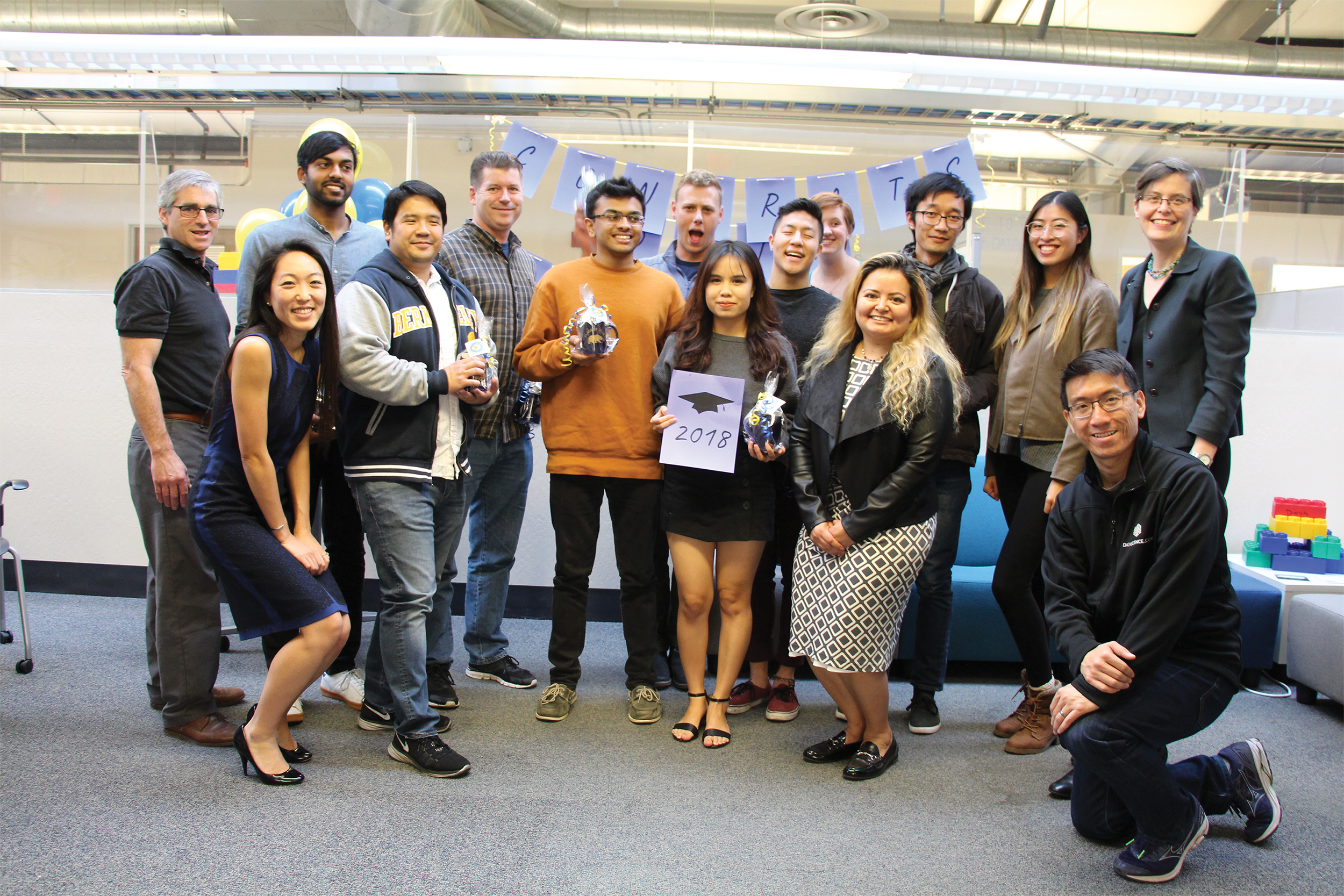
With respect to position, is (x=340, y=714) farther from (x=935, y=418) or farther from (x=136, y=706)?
(x=935, y=418)

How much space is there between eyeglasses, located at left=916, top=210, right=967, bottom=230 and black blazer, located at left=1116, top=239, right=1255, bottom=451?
581 mm

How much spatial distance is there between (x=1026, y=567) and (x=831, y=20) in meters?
4.69

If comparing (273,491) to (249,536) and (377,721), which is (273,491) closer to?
(249,536)

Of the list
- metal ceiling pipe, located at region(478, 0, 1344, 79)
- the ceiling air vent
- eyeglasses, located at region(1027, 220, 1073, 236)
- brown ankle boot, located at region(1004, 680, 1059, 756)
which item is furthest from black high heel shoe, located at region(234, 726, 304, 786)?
metal ceiling pipe, located at region(478, 0, 1344, 79)

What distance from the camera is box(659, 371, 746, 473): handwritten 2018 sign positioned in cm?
249

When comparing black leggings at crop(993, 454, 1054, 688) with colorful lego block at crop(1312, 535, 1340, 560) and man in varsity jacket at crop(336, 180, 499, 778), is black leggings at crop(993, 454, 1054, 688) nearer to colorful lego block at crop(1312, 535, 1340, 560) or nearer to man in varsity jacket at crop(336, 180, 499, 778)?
colorful lego block at crop(1312, 535, 1340, 560)

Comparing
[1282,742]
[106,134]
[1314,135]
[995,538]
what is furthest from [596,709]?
[1314,135]

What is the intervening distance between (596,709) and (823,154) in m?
3.21

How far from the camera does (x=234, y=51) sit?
372 centimetres

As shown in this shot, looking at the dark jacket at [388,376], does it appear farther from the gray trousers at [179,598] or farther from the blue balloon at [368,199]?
the blue balloon at [368,199]

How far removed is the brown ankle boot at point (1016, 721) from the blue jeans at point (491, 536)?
1.72m

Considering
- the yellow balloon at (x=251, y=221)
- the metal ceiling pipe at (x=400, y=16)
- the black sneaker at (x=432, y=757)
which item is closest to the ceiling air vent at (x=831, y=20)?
the metal ceiling pipe at (x=400, y=16)

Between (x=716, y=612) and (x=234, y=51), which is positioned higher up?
(x=234, y=51)

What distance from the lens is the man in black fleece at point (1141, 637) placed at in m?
1.88
